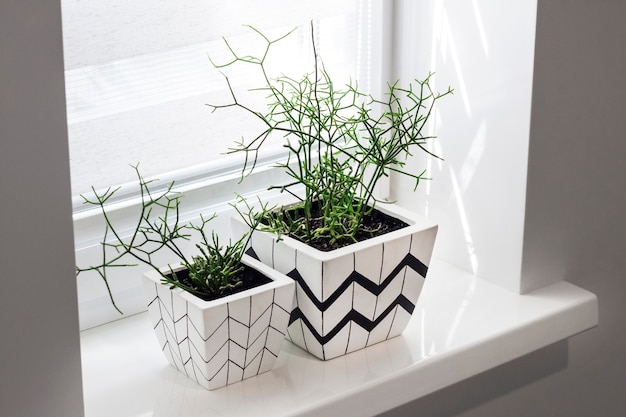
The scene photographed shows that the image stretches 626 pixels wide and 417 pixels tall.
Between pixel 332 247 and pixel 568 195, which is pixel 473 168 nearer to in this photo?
pixel 568 195

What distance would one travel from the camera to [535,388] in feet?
3.80

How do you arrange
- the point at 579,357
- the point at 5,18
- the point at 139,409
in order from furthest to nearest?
the point at 579,357, the point at 139,409, the point at 5,18

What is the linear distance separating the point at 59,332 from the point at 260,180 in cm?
40

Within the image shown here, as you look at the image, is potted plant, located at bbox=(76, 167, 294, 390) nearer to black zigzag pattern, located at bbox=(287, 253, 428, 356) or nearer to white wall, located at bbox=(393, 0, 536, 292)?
black zigzag pattern, located at bbox=(287, 253, 428, 356)

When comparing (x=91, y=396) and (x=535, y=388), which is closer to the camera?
(x=91, y=396)

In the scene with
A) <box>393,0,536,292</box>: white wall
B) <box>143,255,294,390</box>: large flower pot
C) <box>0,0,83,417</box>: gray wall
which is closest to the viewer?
<box>0,0,83,417</box>: gray wall

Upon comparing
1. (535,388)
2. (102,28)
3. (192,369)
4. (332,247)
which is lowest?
(535,388)

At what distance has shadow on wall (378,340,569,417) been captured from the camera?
106 cm

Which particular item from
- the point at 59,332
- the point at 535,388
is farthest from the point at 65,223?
the point at 535,388

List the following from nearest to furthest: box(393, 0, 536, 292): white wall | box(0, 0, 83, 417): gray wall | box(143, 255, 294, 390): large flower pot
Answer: box(0, 0, 83, 417): gray wall, box(143, 255, 294, 390): large flower pot, box(393, 0, 536, 292): white wall

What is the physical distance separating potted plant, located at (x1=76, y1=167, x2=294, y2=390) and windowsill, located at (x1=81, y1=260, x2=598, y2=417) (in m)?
0.03

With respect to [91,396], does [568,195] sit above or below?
above

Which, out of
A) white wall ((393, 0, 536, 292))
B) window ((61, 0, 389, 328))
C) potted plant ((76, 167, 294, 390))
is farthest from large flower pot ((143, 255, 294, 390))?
white wall ((393, 0, 536, 292))

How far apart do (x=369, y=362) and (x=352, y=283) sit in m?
0.10
